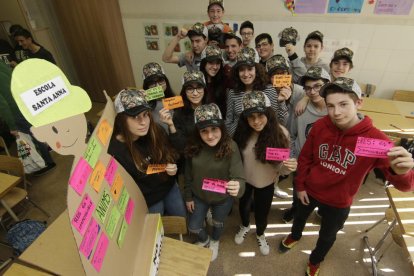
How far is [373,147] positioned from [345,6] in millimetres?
3201

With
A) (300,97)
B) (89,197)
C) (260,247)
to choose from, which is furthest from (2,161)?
(300,97)

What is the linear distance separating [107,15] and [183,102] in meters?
3.51

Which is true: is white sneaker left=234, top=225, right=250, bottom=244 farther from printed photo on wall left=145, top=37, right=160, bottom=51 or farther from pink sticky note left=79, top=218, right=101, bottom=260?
printed photo on wall left=145, top=37, right=160, bottom=51

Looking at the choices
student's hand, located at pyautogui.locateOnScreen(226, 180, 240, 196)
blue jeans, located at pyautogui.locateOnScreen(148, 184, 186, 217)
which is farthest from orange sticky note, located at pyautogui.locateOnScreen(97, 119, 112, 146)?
blue jeans, located at pyautogui.locateOnScreen(148, 184, 186, 217)

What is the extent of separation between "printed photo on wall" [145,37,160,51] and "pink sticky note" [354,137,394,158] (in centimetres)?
448

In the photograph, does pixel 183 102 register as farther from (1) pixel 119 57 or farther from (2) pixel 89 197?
(1) pixel 119 57

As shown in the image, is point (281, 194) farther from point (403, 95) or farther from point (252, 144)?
point (403, 95)

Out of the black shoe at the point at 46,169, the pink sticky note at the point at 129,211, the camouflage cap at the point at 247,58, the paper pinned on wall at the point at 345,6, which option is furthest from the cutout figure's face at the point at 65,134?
the paper pinned on wall at the point at 345,6

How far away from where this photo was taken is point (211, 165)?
2.04m

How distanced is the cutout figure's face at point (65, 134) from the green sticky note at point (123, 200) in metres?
0.52

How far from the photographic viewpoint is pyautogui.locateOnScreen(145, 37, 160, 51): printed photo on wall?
16.2ft

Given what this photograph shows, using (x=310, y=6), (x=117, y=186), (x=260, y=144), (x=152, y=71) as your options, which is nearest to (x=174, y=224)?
(x=117, y=186)

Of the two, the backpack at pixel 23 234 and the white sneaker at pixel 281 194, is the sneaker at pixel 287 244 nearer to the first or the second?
the white sneaker at pixel 281 194

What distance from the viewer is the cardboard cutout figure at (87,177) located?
827 millimetres
